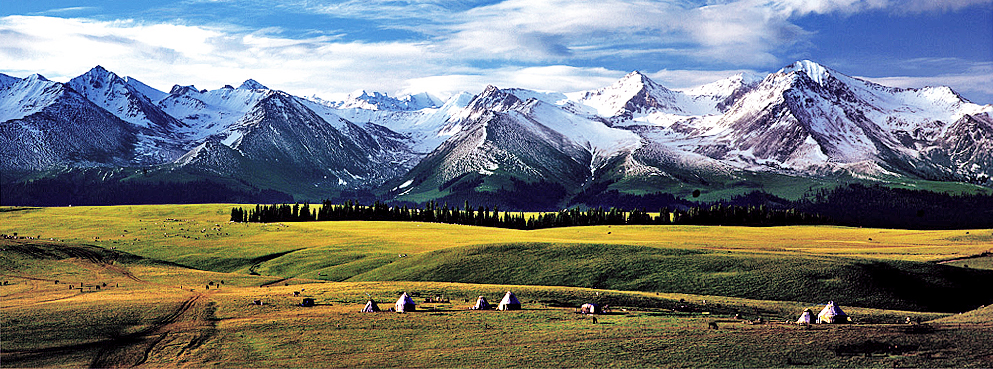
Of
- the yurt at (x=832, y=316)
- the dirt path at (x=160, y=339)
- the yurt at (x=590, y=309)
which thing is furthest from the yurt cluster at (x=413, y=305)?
the yurt at (x=832, y=316)

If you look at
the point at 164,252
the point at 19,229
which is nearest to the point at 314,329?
the point at 164,252

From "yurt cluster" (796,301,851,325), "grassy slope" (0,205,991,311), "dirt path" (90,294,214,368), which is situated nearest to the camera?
"dirt path" (90,294,214,368)

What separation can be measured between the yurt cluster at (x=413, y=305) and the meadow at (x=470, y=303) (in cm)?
247

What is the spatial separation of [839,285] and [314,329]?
69587 millimetres

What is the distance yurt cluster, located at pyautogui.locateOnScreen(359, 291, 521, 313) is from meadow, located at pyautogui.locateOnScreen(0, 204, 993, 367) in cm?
247

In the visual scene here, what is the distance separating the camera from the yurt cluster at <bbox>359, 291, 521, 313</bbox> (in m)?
81.3

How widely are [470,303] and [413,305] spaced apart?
998 cm

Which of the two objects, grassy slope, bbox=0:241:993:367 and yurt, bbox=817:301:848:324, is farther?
yurt, bbox=817:301:848:324

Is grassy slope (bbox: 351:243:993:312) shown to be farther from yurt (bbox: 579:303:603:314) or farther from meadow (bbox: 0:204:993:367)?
yurt (bbox: 579:303:603:314)

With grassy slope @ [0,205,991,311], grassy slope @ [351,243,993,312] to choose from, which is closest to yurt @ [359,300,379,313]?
grassy slope @ [351,243,993,312]

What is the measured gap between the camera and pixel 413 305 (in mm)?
81812

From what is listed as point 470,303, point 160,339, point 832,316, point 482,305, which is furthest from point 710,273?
point 160,339

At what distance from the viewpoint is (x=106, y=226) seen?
188 metres

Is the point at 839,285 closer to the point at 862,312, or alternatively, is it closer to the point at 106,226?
the point at 862,312
